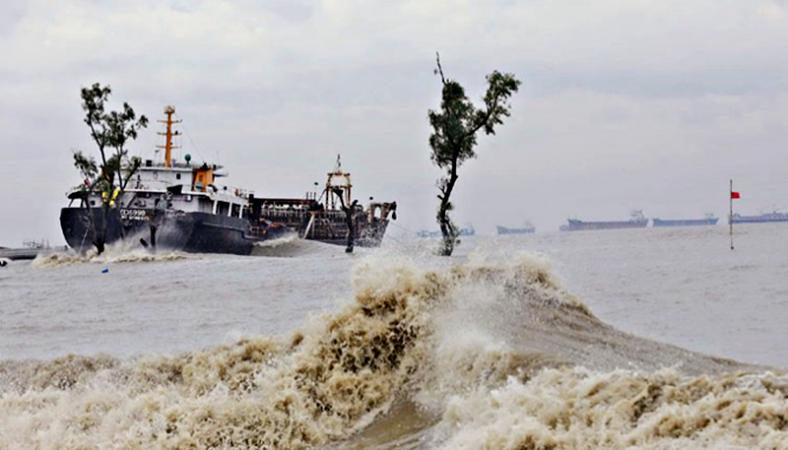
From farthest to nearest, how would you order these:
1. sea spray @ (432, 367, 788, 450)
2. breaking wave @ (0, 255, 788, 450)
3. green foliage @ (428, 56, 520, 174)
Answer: green foliage @ (428, 56, 520, 174) → breaking wave @ (0, 255, 788, 450) → sea spray @ (432, 367, 788, 450)

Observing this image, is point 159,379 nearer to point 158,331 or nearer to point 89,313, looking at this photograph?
point 158,331

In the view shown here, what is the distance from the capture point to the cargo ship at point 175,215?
171 feet

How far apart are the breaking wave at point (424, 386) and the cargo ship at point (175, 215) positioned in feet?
129

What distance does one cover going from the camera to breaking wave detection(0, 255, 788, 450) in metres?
6.22

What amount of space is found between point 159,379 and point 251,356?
1218 millimetres

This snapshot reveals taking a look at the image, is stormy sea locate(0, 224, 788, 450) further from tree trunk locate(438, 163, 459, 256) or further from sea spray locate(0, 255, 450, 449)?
tree trunk locate(438, 163, 459, 256)

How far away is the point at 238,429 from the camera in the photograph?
353 inches

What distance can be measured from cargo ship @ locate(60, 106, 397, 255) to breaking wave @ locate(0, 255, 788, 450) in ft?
129

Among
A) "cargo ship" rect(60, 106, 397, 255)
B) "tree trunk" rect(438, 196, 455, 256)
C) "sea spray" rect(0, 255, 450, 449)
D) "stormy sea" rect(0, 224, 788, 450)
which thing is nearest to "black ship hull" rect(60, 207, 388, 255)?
"cargo ship" rect(60, 106, 397, 255)

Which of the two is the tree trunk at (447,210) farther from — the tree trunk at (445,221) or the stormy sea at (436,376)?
the stormy sea at (436,376)

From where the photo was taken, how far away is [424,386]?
9.40 meters

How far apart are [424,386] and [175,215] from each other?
4472 cm

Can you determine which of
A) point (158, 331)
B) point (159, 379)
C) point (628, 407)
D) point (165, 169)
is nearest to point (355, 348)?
point (159, 379)

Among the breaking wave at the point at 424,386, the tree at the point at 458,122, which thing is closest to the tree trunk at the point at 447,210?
the tree at the point at 458,122
